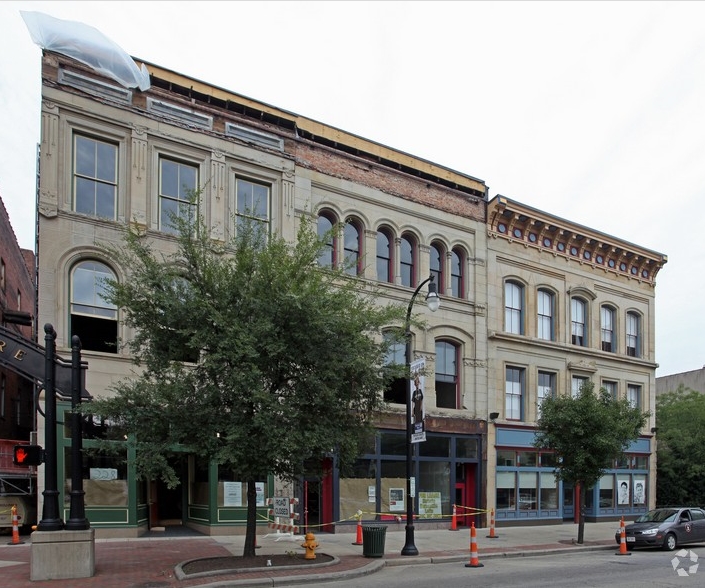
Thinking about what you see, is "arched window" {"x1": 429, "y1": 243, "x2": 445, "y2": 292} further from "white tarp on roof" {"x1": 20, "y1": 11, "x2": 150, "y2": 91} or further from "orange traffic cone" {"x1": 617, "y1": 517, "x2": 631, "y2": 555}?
"white tarp on roof" {"x1": 20, "y1": 11, "x2": 150, "y2": 91}

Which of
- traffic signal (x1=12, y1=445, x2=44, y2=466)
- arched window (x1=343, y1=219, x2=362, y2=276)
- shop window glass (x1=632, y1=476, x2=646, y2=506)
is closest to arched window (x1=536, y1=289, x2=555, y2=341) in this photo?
shop window glass (x1=632, y1=476, x2=646, y2=506)

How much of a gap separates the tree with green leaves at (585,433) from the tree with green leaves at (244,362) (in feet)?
31.5

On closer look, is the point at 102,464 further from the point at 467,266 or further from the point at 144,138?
the point at 467,266

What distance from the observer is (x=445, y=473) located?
2684 centimetres

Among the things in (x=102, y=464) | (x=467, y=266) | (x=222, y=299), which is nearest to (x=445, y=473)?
(x=467, y=266)

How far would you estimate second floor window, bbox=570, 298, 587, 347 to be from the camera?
3231cm

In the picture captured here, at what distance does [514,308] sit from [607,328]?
6.63 meters

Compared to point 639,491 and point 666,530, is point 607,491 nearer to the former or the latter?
point 639,491

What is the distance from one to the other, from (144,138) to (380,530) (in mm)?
13145

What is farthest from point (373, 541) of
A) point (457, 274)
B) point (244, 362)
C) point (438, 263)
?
point (457, 274)

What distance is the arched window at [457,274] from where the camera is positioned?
28.2 m

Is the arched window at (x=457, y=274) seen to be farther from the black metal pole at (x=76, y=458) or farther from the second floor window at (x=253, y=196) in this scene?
the black metal pole at (x=76, y=458)

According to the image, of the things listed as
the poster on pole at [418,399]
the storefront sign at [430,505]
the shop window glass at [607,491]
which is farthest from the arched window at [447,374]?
the shop window glass at [607,491]

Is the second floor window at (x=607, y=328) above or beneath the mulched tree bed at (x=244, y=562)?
above
